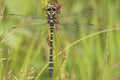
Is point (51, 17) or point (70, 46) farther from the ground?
point (51, 17)

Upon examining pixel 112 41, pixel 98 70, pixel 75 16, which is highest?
pixel 75 16

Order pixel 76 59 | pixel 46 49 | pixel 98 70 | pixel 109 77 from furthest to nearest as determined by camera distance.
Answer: pixel 46 49 → pixel 98 70 → pixel 76 59 → pixel 109 77

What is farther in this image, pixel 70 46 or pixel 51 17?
pixel 70 46

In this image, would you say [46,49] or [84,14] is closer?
[84,14]

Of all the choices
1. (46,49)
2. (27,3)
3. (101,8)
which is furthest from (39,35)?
(101,8)

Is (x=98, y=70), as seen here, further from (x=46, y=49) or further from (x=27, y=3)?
(x=27, y=3)

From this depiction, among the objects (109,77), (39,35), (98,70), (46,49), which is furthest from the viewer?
(46,49)

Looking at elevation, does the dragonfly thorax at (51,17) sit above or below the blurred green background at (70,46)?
above

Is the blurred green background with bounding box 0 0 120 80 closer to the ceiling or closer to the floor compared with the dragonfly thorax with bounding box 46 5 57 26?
closer to the floor
